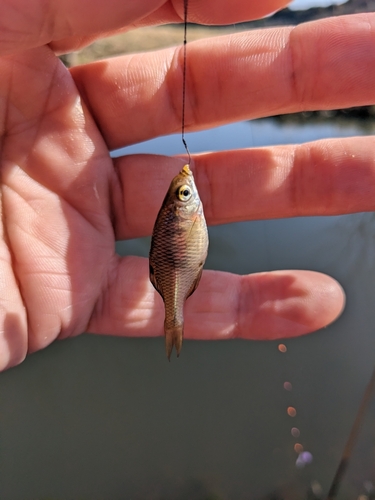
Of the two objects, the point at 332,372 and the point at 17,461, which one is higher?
the point at 332,372

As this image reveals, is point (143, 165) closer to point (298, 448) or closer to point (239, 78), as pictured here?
point (239, 78)

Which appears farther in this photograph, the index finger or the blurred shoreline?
the blurred shoreline

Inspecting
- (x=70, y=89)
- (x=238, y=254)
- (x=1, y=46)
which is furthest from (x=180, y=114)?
(x=238, y=254)

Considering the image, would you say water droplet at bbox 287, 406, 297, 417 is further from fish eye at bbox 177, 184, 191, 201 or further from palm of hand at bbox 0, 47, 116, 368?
fish eye at bbox 177, 184, 191, 201

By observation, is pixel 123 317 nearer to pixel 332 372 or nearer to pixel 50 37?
pixel 50 37

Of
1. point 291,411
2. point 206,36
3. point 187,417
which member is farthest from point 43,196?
point 206,36

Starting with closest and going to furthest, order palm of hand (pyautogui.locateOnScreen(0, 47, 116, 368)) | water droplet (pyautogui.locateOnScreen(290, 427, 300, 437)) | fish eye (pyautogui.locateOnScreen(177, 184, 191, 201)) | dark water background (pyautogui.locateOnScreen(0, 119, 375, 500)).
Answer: fish eye (pyautogui.locateOnScreen(177, 184, 191, 201)) < palm of hand (pyautogui.locateOnScreen(0, 47, 116, 368)) < dark water background (pyautogui.locateOnScreen(0, 119, 375, 500)) < water droplet (pyautogui.locateOnScreen(290, 427, 300, 437))

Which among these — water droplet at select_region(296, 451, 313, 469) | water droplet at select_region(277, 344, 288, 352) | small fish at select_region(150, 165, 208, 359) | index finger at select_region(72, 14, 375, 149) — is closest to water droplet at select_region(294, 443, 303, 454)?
water droplet at select_region(296, 451, 313, 469)

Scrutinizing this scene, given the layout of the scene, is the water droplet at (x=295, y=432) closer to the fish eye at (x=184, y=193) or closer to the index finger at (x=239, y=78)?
the fish eye at (x=184, y=193)
